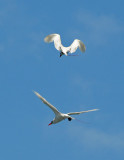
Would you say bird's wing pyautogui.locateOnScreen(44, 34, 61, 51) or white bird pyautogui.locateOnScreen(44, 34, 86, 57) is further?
bird's wing pyautogui.locateOnScreen(44, 34, 61, 51)

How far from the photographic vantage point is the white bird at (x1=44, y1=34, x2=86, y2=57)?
148m

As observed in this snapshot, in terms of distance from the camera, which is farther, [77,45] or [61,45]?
[77,45]

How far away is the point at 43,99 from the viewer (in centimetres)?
13525

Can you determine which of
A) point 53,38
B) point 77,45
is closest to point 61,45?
point 53,38

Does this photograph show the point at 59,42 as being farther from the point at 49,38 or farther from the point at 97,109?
the point at 97,109

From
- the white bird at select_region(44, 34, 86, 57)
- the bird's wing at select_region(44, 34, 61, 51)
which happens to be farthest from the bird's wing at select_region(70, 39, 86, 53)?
the bird's wing at select_region(44, 34, 61, 51)

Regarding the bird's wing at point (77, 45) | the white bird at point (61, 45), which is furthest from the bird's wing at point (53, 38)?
the bird's wing at point (77, 45)

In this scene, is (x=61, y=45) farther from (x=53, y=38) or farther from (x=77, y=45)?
(x=77, y=45)

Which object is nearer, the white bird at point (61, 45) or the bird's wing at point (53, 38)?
the white bird at point (61, 45)

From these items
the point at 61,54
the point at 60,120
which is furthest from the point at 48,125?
the point at 61,54

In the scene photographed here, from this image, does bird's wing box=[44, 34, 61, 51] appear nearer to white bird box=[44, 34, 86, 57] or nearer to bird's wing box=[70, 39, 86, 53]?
white bird box=[44, 34, 86, 57]

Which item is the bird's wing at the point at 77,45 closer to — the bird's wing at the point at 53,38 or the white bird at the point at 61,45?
the white bird at the point at 61,45

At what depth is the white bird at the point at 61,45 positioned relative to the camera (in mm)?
148125

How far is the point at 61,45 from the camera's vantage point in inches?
5910
